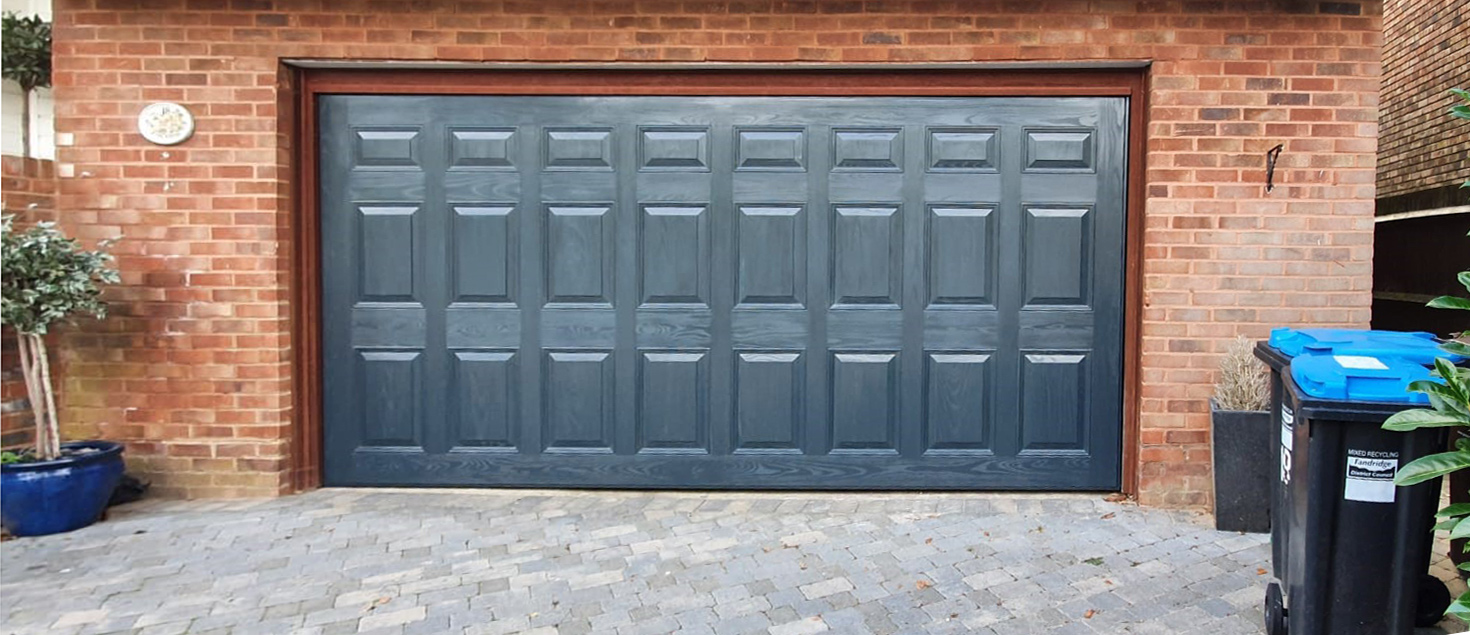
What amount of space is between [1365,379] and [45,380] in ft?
18.4

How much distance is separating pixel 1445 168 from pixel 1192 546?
200 inches

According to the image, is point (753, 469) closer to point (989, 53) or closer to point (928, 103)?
point (928, 103)

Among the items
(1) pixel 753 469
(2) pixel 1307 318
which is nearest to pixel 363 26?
(1) pixel 753 469

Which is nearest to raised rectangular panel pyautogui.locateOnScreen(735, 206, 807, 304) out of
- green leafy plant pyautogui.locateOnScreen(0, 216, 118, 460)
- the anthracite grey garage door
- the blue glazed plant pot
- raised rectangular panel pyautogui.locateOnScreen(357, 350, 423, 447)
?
the anthracite grey garage door

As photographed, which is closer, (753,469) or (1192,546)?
(1192,546)

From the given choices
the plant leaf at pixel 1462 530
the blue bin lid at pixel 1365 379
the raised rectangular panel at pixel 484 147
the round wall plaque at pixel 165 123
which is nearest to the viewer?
the plant leaf at pixel 1462 530

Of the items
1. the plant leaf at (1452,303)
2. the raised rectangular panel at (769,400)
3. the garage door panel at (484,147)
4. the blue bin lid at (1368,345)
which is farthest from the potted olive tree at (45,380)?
the plant leaf at (1452,303)

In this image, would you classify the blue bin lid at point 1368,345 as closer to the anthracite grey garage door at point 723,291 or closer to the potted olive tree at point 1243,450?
the potted olive tree at point 1243,450

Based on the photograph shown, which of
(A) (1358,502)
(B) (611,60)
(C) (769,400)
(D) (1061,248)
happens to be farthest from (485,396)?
(A) (1358,502)

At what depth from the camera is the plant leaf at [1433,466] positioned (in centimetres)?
253

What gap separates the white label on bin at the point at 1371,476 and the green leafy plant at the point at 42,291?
5314mm

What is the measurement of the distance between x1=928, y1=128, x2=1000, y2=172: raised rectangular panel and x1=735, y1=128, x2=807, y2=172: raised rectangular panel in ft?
2.30

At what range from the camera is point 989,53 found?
473cm

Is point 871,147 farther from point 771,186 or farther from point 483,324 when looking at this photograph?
point 483,324
